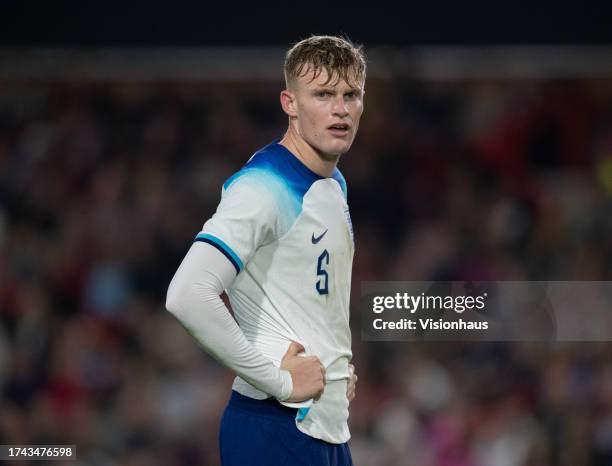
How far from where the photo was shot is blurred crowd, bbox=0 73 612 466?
5809 mm

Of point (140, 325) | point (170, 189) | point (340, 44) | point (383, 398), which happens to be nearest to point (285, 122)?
point (170, 189)

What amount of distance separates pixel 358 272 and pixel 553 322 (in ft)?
4.09

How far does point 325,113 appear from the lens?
2.52m

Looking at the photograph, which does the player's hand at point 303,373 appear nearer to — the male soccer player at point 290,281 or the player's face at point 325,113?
the male soccer player at point 290,281

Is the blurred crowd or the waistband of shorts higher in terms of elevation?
the blurred crowd

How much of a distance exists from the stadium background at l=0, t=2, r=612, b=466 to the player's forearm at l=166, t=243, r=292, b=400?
3408 millimetres

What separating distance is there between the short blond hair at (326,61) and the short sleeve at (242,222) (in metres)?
0.34

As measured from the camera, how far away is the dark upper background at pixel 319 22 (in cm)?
629

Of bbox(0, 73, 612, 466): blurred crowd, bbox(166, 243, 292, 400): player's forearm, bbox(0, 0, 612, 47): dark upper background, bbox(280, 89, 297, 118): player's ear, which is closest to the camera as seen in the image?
bbox(166, 243, 292, 400): player's forearm

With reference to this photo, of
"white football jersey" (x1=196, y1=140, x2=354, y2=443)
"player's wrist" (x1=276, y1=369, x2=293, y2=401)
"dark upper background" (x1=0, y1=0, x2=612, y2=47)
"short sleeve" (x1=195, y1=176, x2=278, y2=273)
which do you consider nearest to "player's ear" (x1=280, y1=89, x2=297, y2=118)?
"white football jersey" (x1=196, y1=140, x2=354, y2=443)

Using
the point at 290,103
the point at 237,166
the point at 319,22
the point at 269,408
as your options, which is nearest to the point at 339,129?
the point at 290,103

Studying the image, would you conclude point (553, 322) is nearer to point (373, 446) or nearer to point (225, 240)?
point (373, 446)

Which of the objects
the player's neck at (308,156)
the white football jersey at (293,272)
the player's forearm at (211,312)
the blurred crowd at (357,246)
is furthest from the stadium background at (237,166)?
the player's forearm at (211,312)

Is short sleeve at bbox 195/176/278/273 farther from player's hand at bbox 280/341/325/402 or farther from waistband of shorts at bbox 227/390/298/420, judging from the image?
waistband of shorts at bbox 227/390/298/420
